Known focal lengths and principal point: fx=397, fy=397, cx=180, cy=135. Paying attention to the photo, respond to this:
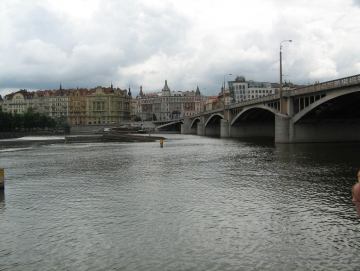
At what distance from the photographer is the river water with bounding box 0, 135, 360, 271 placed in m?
10.5

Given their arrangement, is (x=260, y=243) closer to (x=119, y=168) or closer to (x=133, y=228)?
(x=133, y=228)

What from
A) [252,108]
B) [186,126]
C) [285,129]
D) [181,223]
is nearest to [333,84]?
[285,129]

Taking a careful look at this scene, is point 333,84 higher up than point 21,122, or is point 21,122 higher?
point 333,84

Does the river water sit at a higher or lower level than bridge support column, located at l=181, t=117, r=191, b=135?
lower

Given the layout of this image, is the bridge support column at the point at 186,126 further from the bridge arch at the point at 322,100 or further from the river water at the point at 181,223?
the river water at the point at 181,223

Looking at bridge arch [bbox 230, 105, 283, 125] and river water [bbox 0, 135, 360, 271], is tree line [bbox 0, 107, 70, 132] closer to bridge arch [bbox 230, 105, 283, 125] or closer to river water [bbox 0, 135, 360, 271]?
bridge arch [bbox 230, 105, 283, 125]

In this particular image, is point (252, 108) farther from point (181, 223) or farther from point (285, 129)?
point (181, 223)

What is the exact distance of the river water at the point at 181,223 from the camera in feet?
34.6

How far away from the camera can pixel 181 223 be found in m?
14.0

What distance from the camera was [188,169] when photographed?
29891mm

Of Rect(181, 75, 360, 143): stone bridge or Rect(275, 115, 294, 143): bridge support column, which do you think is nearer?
Rect(181, 75, 360, 143): stone bridge

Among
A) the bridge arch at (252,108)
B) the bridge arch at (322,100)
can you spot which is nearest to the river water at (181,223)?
the bridge arch at (322,100)

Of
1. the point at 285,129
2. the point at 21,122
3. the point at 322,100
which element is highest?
the point at 322,100

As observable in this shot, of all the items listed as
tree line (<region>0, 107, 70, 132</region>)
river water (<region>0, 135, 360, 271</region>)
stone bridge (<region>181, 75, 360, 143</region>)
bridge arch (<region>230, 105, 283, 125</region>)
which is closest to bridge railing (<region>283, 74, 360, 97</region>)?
stone bridge (<region>181, 75, 360, 143</region>)
